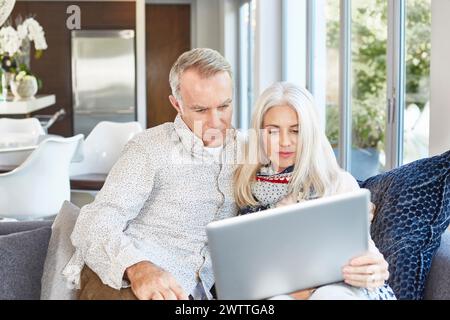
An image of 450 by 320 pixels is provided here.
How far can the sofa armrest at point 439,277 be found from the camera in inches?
88.1

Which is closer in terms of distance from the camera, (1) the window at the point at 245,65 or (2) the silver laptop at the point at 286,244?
(2) the silver laptop at the point at 286,244

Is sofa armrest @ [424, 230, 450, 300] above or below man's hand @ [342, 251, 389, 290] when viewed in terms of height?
below

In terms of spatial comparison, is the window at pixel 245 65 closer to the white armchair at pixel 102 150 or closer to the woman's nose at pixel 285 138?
the white armchair at pixel 102 150

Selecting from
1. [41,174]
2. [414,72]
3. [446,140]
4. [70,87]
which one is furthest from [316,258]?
[70,87]

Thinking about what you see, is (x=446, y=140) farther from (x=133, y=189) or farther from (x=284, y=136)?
(x=133, y=189)

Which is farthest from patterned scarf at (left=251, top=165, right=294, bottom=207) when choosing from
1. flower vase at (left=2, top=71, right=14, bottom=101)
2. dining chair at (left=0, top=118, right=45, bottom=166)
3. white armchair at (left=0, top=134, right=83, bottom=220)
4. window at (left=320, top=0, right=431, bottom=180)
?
flower vase at (left=2, top=71, right=14, bottom=101)

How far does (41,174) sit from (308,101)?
2.94 metres

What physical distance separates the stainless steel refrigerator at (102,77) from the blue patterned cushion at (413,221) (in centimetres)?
830

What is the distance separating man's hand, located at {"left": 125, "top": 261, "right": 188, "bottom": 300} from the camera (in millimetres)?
2023

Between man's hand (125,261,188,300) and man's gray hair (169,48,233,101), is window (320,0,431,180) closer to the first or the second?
man's gray hair (169,48,233,101)

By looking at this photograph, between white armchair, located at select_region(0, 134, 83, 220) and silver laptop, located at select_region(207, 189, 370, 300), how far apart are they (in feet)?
10.5

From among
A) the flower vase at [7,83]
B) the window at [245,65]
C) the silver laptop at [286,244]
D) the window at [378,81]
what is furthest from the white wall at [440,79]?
the window at [245,65]

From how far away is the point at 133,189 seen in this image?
232 cm

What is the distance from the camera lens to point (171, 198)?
240 centimetres
